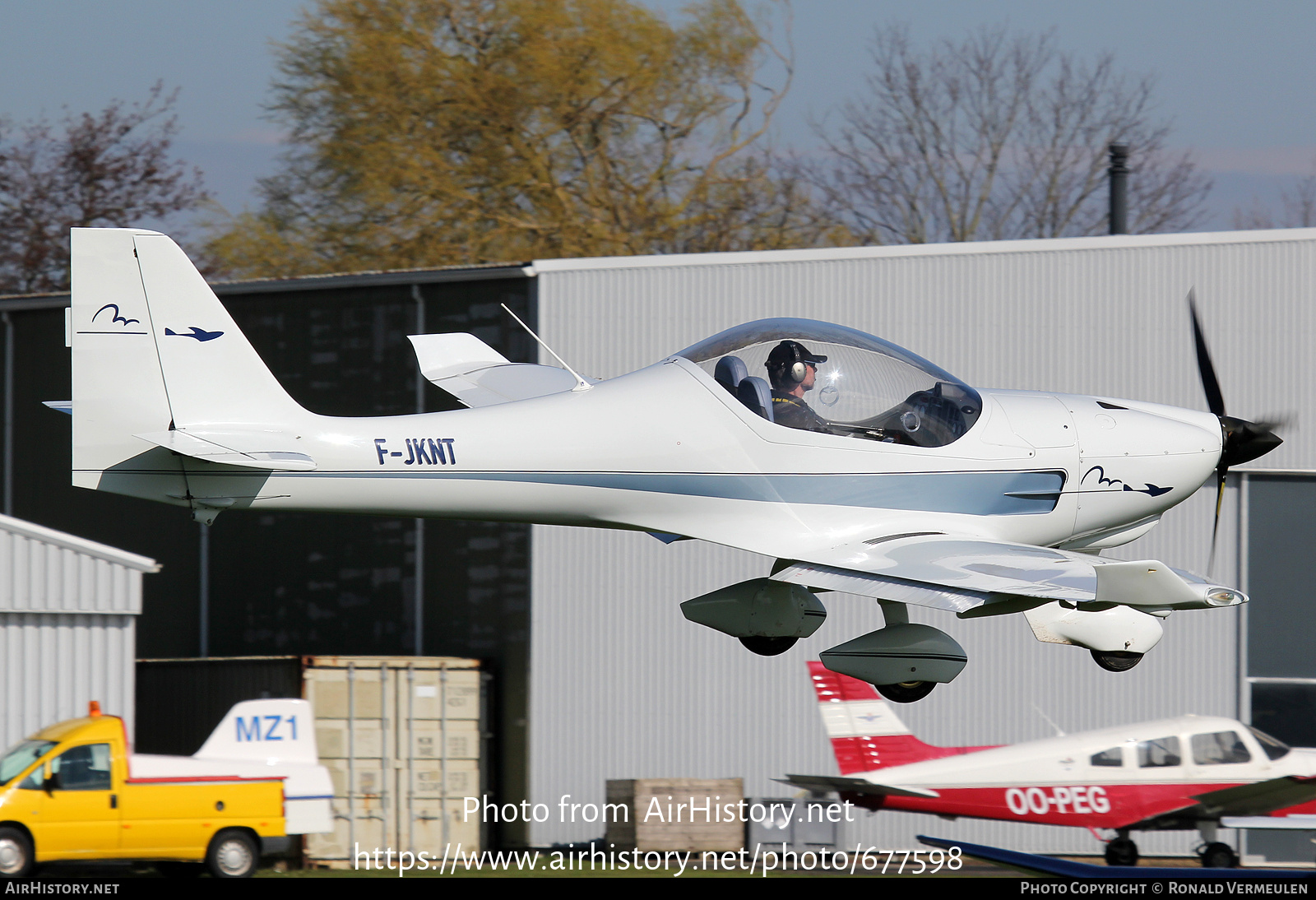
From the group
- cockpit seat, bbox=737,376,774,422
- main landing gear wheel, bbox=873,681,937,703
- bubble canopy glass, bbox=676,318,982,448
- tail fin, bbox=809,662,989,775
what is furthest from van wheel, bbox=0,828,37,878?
cockpit seat, bbox=737,376,774,422

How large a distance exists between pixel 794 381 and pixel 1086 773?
32.4 ft

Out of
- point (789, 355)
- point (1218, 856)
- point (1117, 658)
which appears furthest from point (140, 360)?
point (1218, 856)

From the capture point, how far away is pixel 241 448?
28.5ft

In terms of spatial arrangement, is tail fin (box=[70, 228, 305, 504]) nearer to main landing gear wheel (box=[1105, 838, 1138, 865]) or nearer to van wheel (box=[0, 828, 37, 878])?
A: van wheel (box=[0, 828, 37, 878])

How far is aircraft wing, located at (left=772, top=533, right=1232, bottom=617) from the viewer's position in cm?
778

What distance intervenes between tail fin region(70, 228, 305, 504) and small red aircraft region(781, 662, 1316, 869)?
10.3 meters

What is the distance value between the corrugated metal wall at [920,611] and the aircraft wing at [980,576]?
10102 mm

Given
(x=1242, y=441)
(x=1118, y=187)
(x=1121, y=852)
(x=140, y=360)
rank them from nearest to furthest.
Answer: (x=140, y=360) → (x=1242, y=441) → (x=1121, y=852) → (x=1118, y=187)

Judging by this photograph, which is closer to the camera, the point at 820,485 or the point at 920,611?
the point at 820,485

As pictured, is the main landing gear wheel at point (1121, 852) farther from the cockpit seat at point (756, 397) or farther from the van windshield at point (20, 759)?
the van windshield at point (20, 759)

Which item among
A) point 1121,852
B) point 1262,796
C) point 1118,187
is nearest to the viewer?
point 1262,796

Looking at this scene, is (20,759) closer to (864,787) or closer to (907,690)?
(864,787)

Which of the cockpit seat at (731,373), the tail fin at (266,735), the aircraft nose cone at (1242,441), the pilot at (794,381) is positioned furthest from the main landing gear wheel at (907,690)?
the tail fin at (266,735)

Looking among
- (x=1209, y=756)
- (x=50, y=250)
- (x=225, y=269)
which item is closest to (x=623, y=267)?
(x=1209, y=756)
